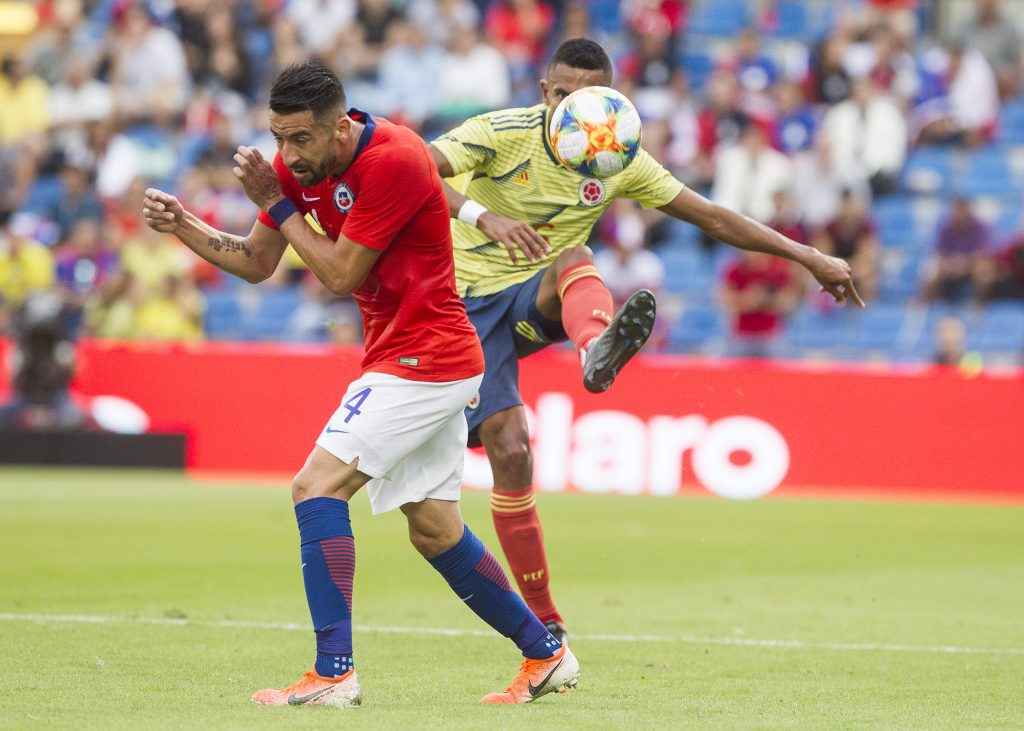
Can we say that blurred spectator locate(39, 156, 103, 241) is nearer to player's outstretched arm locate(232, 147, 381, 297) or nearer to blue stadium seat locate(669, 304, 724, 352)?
blue stadium seat locate(669, 304, 724, 352)

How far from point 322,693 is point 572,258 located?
2521 mm

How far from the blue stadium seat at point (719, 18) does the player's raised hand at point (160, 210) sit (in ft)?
52.9

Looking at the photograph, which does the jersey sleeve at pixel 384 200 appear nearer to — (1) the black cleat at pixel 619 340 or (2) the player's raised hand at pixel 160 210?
(2) the player's raised hand at pixel 160 210

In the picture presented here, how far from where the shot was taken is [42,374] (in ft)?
54.4

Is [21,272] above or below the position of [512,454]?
above

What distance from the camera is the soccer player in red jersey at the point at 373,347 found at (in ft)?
18.4

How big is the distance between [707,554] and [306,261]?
6476 millimetres

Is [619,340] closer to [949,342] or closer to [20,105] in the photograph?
[949,342]

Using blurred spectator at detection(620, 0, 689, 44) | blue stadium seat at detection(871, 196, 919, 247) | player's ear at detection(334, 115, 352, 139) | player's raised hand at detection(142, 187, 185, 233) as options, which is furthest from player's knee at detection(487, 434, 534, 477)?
blurred spectator at detection(620, 0, 689, 44)

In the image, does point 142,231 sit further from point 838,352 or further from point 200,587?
point 200,587

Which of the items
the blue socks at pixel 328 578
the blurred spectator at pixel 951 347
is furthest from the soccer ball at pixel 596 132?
the blurred spectator at pixel 951 347

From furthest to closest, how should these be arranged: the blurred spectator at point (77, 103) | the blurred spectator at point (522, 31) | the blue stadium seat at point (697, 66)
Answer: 1. the blurred spectator at point (77, 103)
2. the blue stadium seat at point (697, 66)
3. the blurred spectator at point (522, 31)

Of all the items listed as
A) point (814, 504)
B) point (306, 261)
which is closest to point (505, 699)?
point (306, 261)

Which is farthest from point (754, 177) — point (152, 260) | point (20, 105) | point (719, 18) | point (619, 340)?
point (619, 340)
